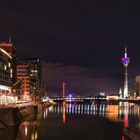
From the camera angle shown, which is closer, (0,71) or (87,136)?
(87,136)

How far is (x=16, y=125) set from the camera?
334 ft

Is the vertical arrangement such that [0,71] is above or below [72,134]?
above

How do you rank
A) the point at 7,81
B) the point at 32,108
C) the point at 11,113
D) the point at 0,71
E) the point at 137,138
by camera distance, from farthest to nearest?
the point at 7,81
the point at 0,71
the point at 32,108
the point at 11,113
the point at 137,138

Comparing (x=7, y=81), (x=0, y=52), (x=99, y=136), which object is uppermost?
(x=0, y=52)

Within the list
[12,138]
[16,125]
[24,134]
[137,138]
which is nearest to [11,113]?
[16,125]

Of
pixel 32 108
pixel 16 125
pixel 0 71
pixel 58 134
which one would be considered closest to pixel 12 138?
pixel 58 134

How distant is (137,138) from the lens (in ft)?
225

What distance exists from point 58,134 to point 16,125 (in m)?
13.9

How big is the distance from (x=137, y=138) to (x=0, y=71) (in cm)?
11926

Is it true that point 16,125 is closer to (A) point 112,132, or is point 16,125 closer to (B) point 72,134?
(B) point 72,134

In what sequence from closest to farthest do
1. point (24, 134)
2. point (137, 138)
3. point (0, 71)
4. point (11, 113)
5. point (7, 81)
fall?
point (137, 138) < point (24, 134) < point (11, 113) < point (0, 71) < point (7, 81)

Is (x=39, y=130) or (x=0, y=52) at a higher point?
(x=0, y=52)

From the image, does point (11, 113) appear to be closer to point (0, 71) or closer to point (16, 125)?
point (16, 125)

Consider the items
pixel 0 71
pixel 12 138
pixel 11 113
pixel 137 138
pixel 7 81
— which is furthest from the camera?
pixel 7 81
